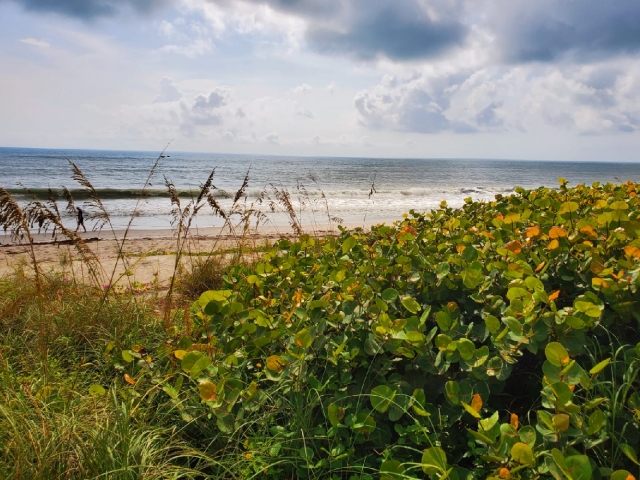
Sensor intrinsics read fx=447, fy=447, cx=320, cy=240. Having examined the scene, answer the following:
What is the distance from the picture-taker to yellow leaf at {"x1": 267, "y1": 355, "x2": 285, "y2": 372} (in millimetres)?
1864

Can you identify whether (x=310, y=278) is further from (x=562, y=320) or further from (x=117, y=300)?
(x=117, y=300)

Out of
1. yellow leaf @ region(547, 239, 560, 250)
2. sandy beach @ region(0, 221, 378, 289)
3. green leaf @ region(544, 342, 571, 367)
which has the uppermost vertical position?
yellow leaf @ region(547, 239, 560, 250)

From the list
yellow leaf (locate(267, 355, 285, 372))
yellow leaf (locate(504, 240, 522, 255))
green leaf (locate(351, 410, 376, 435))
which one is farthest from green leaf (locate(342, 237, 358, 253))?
green leaf (locate(351, 410, 376, 435))

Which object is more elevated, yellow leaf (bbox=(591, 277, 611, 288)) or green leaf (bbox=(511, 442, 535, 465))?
yellow leaf (bbox=(591, 277, 611, 288))

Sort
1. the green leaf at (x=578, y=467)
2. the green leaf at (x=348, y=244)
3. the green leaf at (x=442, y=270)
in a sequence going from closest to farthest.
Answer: the green leaf at (x=578, y=467)
the green leaf at (x=442, y=270)
the green leaf at (x=348, y=244)

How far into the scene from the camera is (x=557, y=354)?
55.1 inches

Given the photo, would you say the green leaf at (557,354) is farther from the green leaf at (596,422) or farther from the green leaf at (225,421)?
the green leaf at (225,421)

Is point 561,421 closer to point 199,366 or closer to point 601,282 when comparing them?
point 601,282

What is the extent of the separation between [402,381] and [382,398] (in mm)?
210

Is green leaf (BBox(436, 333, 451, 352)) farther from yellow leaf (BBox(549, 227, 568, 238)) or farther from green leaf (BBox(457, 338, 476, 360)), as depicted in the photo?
yellow leaf (BBox(549, 227, 568, 238))

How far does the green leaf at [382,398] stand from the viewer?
1.64 meters

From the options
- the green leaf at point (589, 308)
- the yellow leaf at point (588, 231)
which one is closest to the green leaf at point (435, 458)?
the green leaf at point (589, 308)

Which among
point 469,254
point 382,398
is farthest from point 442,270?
point 382,398

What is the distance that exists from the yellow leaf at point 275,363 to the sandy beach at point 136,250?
3537 millimetres
